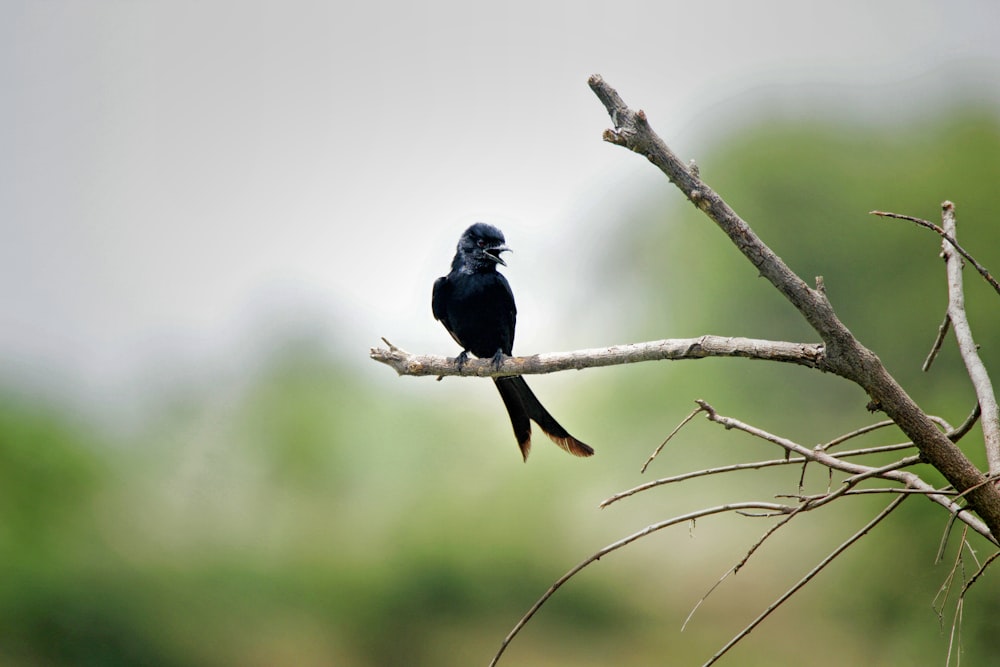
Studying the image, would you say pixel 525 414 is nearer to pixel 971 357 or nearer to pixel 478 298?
pixel 478 298

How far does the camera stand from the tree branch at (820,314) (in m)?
1.16

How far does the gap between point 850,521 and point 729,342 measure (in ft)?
15.4

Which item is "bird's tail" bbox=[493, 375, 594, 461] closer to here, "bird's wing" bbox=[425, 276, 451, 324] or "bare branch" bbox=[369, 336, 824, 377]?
"bare branch" bbox=[369, 336, 824, 377]

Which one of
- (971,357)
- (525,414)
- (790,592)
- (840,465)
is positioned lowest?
(790,592)

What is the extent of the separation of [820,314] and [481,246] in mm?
1737

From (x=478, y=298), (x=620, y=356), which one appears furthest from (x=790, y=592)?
(x=478, y=298)

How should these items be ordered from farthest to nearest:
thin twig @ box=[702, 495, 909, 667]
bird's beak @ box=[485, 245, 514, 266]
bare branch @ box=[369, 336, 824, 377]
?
bird's beak @ box=[485, 245, 514, 266] → bare branch @ box=[369, 336, 824, 377] → thin twig @ box=[702, 495, 909, 667]

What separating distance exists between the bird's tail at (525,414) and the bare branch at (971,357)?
85cm

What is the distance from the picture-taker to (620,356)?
4.58ft

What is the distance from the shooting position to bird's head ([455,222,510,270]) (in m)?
2.77

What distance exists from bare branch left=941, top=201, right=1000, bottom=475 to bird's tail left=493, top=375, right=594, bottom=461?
0.85 metres

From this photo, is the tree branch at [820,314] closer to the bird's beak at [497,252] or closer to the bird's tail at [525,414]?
the bird's tail at [525,414]

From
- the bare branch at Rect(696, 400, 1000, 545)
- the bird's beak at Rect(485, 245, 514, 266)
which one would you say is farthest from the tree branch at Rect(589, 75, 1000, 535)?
the bird's beak at Rect(485, 245, 514, 266)

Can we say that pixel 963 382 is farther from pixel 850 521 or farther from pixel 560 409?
pixel 560 409
